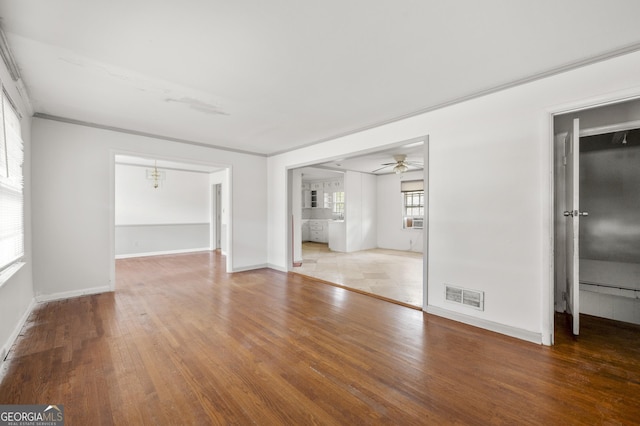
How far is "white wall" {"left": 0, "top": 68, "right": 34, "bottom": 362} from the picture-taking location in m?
2.37

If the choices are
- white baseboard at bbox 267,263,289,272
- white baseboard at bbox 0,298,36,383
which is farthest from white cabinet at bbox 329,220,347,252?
white baseboard at bbox 0,298,36,383

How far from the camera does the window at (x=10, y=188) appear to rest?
2.37 meters

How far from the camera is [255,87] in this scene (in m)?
2.88

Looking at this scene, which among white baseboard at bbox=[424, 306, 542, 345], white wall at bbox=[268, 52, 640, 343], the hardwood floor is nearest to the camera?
the hardwood floor

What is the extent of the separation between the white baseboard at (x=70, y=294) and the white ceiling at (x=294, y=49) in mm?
2501

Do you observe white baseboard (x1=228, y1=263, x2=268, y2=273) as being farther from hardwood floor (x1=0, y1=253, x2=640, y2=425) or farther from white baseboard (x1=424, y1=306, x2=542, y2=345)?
white baseboard (x1=424, y1=306, x2=542, y2=345)

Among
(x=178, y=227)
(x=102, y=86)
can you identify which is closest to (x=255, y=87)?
(x=102, y=86)

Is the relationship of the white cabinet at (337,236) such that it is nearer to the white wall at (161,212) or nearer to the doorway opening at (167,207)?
the doorway opening at (167,207)

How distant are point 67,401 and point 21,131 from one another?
3149 mm

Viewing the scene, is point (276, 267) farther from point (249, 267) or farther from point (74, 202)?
point (74, 202)

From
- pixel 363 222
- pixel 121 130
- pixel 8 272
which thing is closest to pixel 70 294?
pixel 8 272

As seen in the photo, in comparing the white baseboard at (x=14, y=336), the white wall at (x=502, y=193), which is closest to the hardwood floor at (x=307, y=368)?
the white baseboard at (x=14, y=336)

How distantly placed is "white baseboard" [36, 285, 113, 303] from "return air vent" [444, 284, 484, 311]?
16.0 feet

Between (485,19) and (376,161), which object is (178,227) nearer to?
(376,161)
